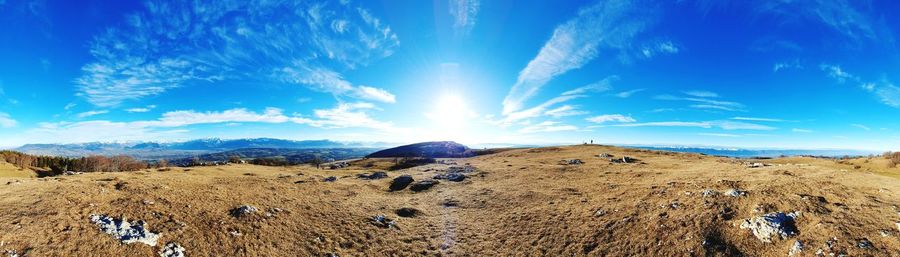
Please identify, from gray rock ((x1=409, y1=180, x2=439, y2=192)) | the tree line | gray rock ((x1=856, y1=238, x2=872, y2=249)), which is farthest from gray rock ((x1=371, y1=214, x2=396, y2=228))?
the tree line

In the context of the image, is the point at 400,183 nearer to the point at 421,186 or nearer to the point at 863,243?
the point at 421,186

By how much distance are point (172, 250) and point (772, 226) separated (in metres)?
27.0

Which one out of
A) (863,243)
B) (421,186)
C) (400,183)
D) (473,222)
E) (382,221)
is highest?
(863,243)

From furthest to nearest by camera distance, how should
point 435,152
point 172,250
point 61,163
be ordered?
point 435,152
point 61,163
point 172,250

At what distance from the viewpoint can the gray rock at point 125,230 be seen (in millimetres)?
14945

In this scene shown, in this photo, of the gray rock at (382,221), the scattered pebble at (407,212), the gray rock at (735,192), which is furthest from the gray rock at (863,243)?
the scattered pebble at (407,212)

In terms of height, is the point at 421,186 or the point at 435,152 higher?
the point at 435,152

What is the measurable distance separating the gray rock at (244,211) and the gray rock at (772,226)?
26.4 m

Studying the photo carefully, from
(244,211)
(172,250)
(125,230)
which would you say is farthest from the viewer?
(244,211)

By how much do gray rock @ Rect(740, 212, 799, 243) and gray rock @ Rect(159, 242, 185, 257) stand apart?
25790mm

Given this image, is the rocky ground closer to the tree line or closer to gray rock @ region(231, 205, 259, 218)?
gray rock @ region(231, 205, 259, 218)

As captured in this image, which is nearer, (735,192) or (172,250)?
(172,250)

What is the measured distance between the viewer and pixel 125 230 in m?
15.4

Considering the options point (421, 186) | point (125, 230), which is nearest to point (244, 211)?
point (125, 230)
